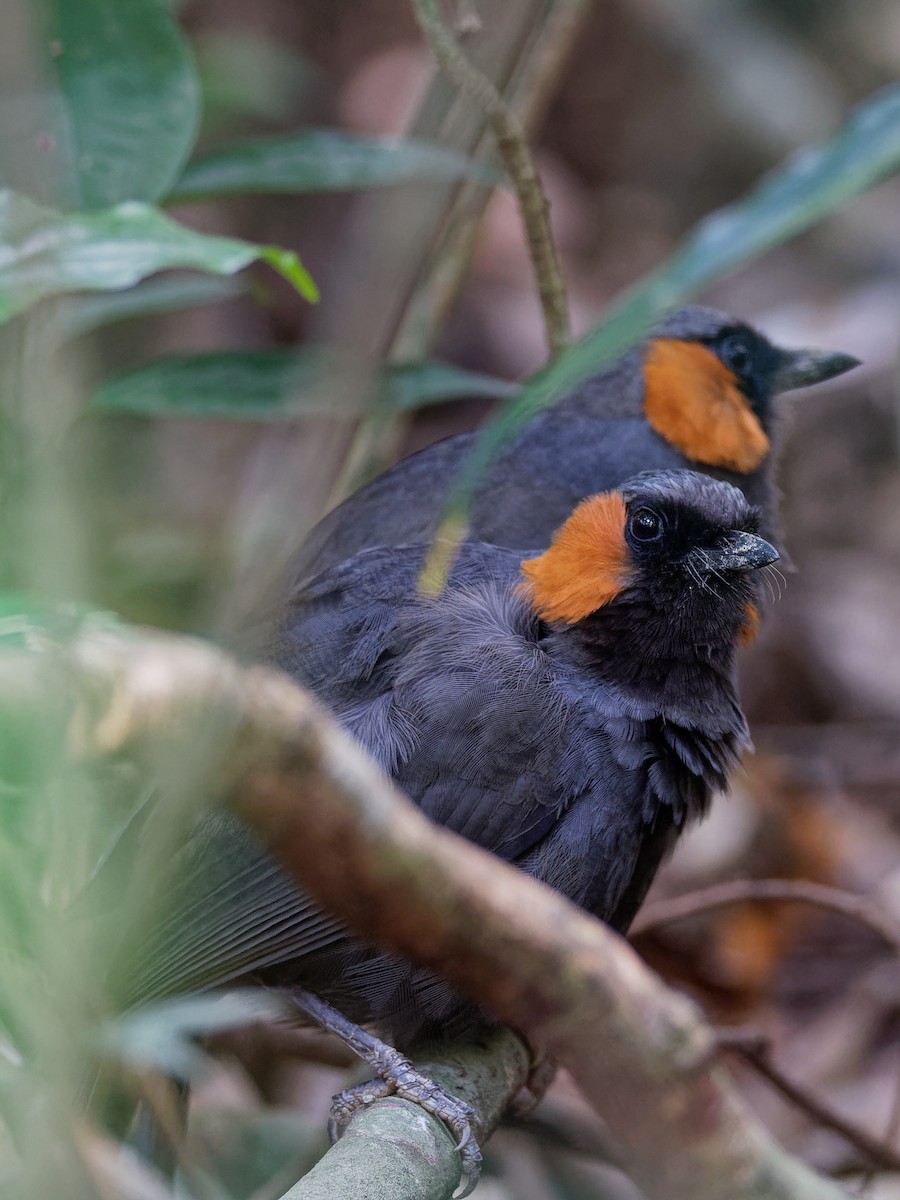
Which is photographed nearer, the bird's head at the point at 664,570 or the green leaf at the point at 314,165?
the bird's head at the point at 664,570

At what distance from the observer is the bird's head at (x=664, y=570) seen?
2.50m

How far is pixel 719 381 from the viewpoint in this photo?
11.6 feet

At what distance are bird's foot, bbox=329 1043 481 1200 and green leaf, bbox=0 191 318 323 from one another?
1.27m

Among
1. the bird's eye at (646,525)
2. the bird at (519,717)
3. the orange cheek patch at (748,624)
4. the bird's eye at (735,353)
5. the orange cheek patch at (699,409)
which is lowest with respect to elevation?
the bird at (519,717)

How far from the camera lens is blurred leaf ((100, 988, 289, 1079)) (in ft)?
6.11

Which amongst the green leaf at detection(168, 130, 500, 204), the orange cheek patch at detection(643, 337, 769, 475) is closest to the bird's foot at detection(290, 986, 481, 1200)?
the green leaf at detection(168, 130, 500, 204)

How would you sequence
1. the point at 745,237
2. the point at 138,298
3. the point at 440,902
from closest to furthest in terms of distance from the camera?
the point at 440,902 → the point at 745,237 → the point at 138,298

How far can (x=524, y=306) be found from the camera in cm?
604

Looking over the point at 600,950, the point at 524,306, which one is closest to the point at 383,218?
the point at 600,950

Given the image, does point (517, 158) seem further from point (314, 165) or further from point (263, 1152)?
point (263, 1152)

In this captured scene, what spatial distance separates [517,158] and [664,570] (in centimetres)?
83

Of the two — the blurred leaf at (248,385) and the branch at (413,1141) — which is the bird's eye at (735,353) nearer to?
the blurred leaf at (248,385)

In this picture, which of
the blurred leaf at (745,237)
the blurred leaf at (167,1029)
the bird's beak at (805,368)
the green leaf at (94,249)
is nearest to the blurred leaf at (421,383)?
the green leaf at (94,249)

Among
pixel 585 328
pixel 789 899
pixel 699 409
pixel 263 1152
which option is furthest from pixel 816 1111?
pixel 585 328
